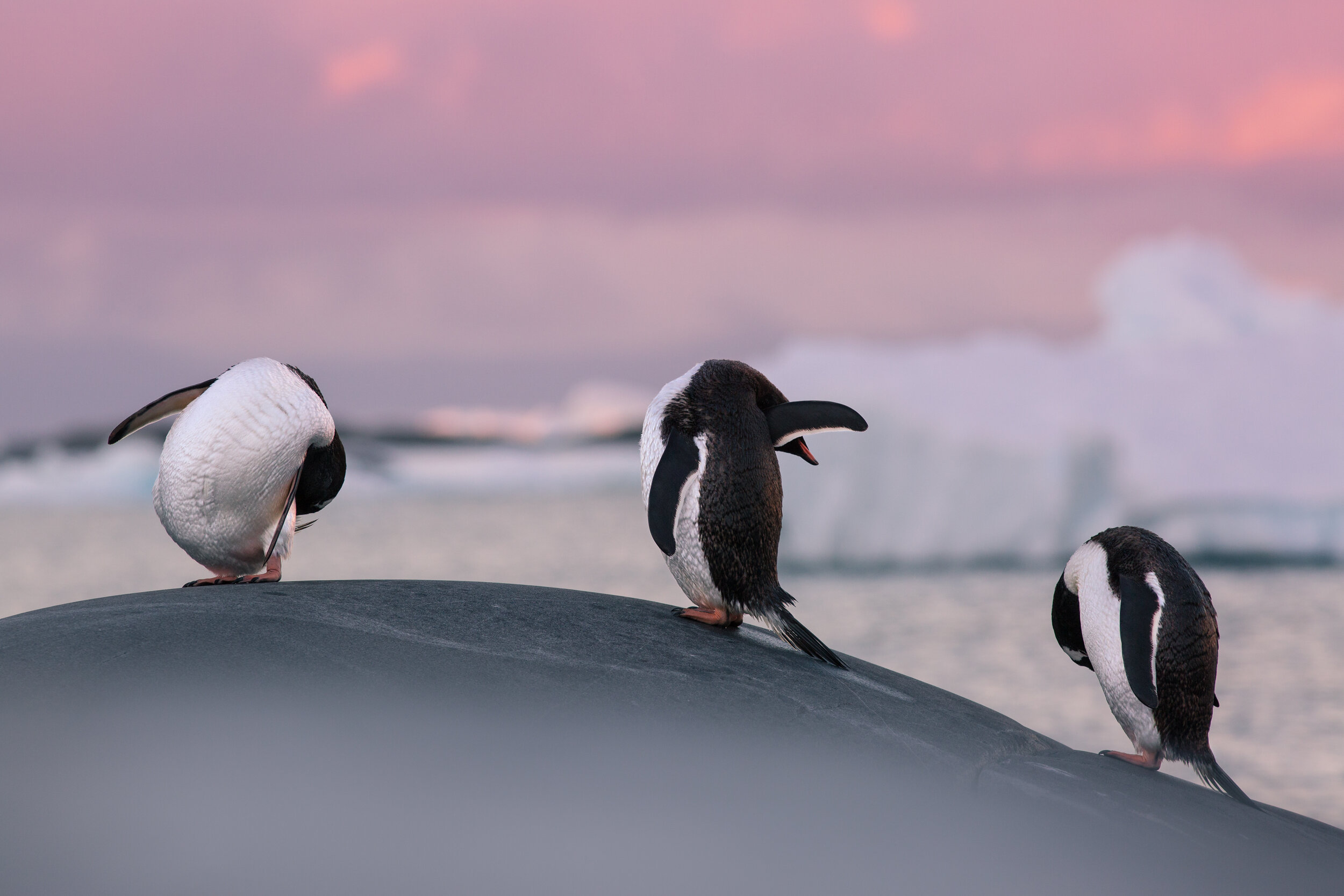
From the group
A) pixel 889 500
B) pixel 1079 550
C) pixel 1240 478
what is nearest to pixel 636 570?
pixel 889 500

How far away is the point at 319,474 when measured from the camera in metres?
3.39

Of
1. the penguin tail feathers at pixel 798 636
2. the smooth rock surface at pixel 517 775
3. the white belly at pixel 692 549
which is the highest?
the white belly at pixel 692 549

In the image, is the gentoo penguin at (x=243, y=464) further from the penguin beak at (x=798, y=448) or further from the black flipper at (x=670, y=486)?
the penguin beak at (x=798, y=448)

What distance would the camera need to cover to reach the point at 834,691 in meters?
2.99

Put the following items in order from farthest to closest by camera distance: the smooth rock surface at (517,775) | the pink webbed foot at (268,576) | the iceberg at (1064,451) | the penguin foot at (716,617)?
the iceberg at (1064,451) → the pink webbed foot at (268,576) → the penguin foot at (716,617) → the smooth rock surface at (517,775)

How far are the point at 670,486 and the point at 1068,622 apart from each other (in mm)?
1238

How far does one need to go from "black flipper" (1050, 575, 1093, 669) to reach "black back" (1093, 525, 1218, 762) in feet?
0.74

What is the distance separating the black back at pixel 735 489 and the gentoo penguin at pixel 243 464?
1.08 meters

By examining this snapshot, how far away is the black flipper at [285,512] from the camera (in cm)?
330

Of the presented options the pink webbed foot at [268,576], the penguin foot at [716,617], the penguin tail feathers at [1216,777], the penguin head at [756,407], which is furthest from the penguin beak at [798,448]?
the pink webbed foot at [268,576]

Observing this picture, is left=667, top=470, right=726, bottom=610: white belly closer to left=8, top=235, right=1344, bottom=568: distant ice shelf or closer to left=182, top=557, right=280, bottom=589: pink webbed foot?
left=182, top=557, right=280, bottom=589: pink webbed foot

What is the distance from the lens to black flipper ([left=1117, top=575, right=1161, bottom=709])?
290 centimetres

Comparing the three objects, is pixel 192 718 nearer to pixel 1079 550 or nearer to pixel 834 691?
pixel 834 691

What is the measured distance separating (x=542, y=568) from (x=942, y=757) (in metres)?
15.7
